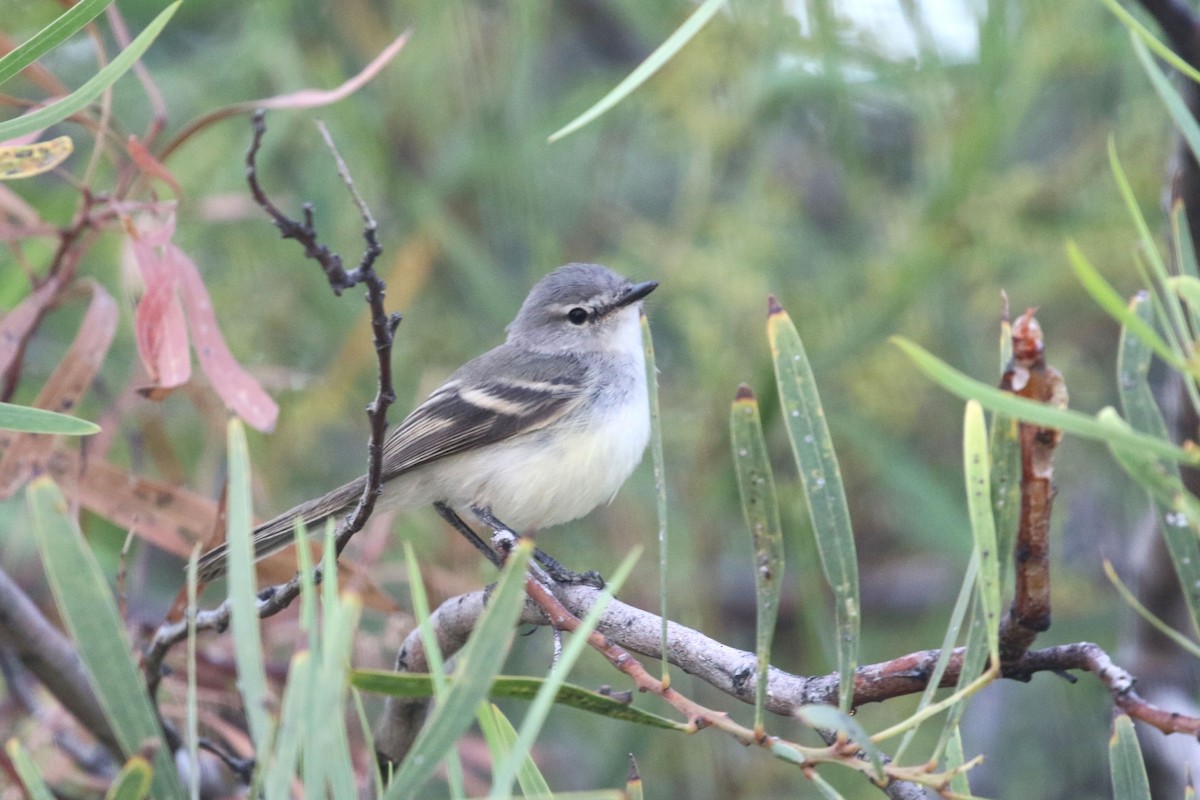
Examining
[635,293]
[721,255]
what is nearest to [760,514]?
[635,293]

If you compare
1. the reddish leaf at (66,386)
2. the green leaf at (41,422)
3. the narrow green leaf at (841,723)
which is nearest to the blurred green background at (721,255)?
the reddish leaf at (66,386)

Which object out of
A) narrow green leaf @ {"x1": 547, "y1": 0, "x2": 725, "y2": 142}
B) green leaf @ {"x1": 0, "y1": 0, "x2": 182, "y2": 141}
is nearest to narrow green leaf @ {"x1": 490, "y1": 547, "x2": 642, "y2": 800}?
narrow green leaf @ {"x1": 547, "y1": 0, "x2": 725, "y2": 142}

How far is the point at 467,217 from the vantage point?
447 centimetres

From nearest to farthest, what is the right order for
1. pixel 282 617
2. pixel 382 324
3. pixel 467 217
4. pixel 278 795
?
pixel 278 795, pixel 382 324, pixel 282 617, pixel 467 217

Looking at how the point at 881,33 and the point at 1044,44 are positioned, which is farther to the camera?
the point at 881,33

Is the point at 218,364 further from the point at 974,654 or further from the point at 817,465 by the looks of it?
the point at 974,654

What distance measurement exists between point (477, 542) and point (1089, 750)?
6.54 ft

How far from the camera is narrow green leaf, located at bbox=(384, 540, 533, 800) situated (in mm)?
1027

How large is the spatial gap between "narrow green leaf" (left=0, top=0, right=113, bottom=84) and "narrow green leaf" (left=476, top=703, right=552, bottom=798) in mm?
905

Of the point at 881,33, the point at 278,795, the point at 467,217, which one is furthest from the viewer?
the point at 467,217

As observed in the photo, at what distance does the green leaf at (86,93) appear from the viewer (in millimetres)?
1479

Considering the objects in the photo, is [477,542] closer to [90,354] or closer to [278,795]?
[90,354]

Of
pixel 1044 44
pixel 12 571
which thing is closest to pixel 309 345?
pixel 12 571

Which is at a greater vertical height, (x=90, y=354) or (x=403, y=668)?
(x=90, y=354)
